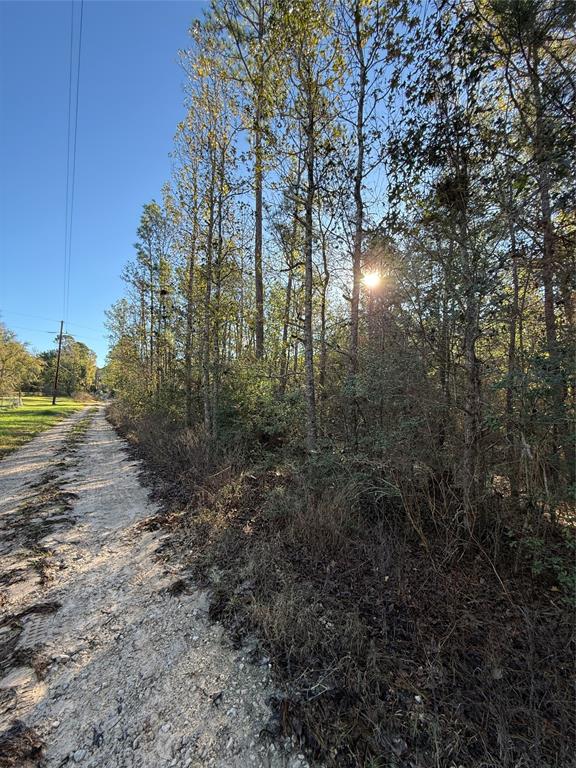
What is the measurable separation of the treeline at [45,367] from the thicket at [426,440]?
29.8 meters

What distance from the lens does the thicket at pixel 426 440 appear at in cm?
186

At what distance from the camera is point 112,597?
2.81 m

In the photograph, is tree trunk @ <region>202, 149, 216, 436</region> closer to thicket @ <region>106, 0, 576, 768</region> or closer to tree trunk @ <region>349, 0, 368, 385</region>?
thicket @ <region>106, 0, 576, 768</region>

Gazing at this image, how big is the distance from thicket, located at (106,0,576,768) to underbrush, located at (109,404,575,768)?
1 centimetres

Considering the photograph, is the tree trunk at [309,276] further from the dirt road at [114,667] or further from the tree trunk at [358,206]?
the dirt road at [114,667]

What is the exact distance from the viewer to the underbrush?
1.62 metres

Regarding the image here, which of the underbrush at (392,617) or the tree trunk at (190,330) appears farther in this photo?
the tree trunk at (190,330)

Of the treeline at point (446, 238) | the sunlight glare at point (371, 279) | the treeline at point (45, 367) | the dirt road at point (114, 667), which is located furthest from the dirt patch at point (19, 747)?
the treeline at point (45, 367)

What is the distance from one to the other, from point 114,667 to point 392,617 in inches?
79.8

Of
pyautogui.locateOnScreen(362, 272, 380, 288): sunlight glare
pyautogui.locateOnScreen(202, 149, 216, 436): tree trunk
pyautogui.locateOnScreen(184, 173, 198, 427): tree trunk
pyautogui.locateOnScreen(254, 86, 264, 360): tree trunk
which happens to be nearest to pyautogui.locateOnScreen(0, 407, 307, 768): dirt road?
pyautogui.locateOnScreen(202, 149, 216, 436): tree trunk

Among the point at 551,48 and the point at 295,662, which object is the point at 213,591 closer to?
the point at 295,662

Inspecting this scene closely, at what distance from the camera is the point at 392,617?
7.91 ft

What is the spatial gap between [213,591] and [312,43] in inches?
286

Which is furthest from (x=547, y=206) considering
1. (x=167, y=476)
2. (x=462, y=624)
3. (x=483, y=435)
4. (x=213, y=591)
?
(x=167, y=476)
